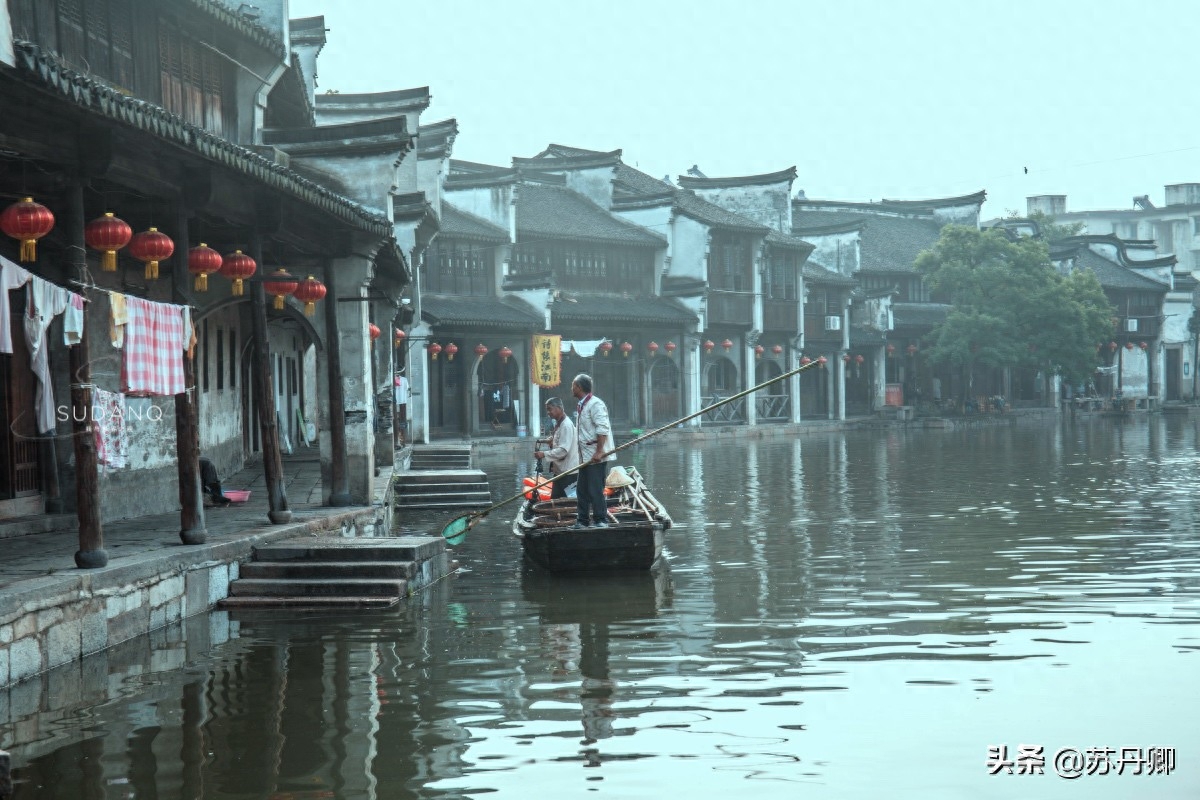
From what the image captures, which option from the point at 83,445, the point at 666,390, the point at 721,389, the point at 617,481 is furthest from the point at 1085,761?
the point at 721,389

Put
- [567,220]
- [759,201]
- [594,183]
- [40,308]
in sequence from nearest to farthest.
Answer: [40,308] < [567,220] < [594,183] < [759,201]

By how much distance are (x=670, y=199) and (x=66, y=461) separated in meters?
29.8

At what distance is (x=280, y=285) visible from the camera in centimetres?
1418

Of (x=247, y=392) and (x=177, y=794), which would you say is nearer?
(x=177, y=794)

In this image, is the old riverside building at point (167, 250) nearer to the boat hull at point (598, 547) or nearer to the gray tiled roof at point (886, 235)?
the boat hull at point (598, 547)

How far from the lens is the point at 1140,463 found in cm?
2658

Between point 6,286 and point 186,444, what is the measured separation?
240 cm

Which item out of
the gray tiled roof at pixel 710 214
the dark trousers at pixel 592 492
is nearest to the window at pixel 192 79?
the dark trousers at pixel 592 492

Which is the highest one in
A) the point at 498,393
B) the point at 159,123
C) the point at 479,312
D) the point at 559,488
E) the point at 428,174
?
the point at 428,174

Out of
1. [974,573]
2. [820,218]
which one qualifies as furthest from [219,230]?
[820,218]

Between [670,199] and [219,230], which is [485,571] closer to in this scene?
[219,230]

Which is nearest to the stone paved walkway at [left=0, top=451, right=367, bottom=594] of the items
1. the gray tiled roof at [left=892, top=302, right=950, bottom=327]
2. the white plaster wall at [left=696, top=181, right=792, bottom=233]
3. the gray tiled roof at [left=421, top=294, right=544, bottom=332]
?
the gray tiled roof at [left=421, top=294, right=544, bottom=332]

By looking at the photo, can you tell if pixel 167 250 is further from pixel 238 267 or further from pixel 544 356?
pixel 544 356

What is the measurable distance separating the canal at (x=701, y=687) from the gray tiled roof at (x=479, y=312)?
58.9 feet
